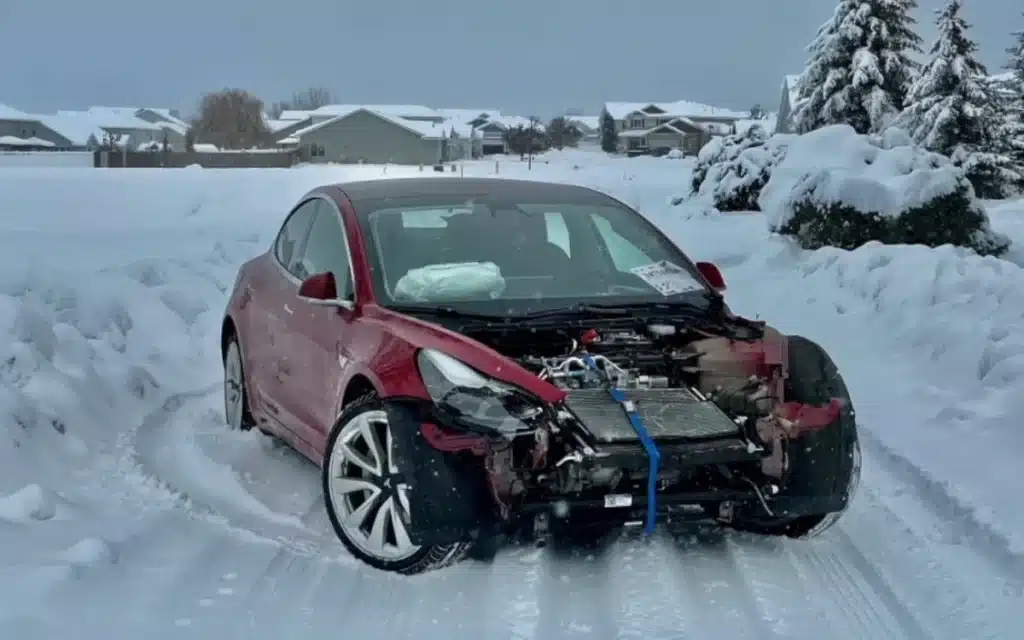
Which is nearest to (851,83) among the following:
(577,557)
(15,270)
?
(15,270)

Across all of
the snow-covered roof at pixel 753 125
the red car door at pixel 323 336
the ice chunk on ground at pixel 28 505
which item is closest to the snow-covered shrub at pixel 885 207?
the snow-covered roof at pixel 753 125

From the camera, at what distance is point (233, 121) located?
96.2m

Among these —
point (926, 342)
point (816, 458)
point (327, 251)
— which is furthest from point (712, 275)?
point (926, 342)

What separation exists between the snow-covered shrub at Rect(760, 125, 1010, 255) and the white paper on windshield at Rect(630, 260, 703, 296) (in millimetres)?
9766

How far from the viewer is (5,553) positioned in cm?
432

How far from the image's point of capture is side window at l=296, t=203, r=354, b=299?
5.51 m

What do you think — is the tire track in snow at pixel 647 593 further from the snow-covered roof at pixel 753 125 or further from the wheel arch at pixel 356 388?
the snow-covered roof at pixel 753 125

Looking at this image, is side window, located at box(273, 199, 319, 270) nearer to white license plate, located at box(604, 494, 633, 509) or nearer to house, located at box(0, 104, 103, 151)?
white license plate, located at box(604, 494, 633, 509)

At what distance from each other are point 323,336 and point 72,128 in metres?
114

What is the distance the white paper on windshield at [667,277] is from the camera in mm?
5699

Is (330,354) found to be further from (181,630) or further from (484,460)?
(181,630)

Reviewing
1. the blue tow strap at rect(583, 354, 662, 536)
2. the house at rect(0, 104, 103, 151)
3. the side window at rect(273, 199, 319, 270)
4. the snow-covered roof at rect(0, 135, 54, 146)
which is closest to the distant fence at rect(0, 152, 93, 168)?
the snow-covered roof at rect(0, 135, 54, 146)

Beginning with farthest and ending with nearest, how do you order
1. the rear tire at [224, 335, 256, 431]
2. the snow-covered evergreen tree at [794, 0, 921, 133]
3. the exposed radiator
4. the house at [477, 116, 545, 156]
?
the house at [477, 116, 545, 156]
the snow-covered evergreen tree at [794, 0, 921, 133]
the rear tire at [224, 335, 256, 431]
the exposed radiator

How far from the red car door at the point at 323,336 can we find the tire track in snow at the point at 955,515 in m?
2.77
